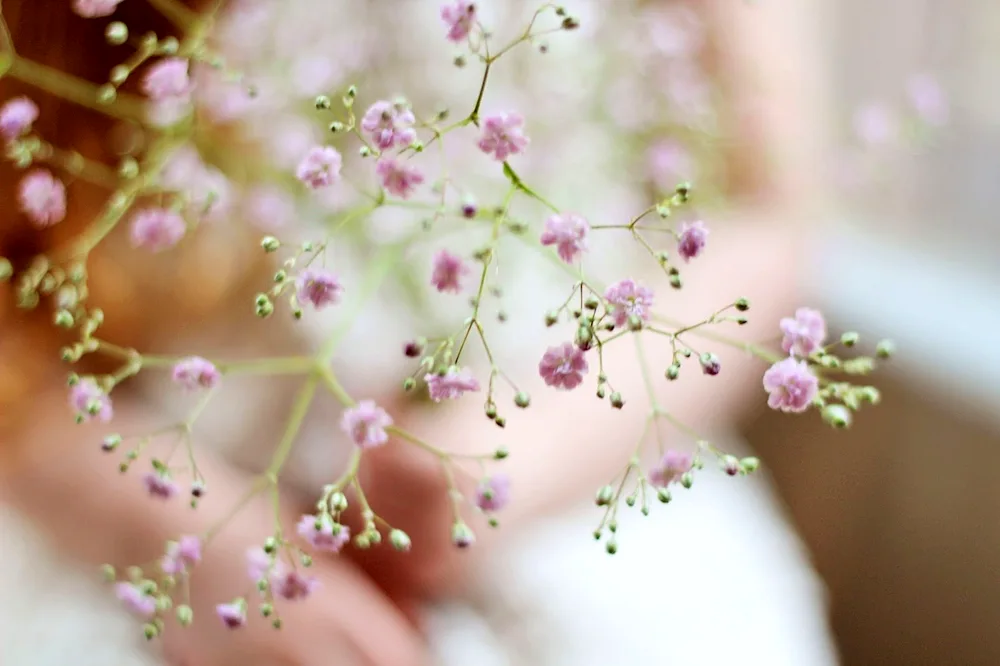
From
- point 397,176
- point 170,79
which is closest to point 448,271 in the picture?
point 397,176

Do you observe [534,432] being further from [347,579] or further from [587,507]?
[347,579]

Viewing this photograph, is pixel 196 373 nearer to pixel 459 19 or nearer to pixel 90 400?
pixel 90 400

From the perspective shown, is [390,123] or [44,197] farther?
[44,197]

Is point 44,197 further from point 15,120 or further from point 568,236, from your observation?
point 568,236

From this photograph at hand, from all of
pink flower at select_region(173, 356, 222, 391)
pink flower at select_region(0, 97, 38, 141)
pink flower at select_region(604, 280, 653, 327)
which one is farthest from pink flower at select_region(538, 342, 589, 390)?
pink flower at select_region(0, 97, 38, 141)

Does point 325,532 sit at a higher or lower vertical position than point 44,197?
lower

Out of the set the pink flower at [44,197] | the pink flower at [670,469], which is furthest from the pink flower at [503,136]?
the pink flower at [44,197]
